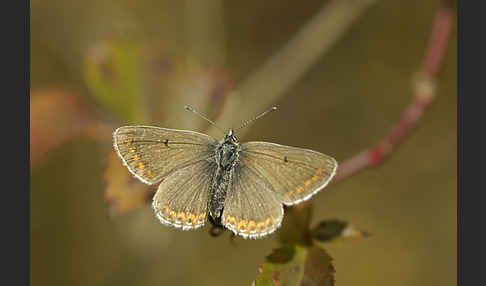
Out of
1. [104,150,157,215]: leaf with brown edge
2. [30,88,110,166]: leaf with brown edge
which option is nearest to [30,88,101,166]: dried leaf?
[30,88,110,166]: leaf with brown edge

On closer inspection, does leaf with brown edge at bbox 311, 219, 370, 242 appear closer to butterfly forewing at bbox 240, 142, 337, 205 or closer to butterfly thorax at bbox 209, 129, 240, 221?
butterfly forewing at bbox 240, 142, 337, 205

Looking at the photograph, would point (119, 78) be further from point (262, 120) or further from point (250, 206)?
point (262, 120)

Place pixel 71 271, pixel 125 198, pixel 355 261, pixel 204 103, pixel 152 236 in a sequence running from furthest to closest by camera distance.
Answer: pixel 355 261, pixel 71 271, pixel 152 236, pixel 204 103, pixel 125 198

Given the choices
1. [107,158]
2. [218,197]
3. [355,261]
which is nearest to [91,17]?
[107,158]

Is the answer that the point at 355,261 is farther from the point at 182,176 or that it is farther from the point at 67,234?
the point at 182,176

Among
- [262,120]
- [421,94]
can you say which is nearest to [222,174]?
[421,94]

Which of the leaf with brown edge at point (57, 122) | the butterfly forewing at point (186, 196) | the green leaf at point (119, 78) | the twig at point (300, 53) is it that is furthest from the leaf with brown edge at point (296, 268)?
the twig at point (300, 53)

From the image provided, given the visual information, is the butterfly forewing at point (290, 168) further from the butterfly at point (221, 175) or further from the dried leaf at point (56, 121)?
the dried leaf at point (56, 121)
